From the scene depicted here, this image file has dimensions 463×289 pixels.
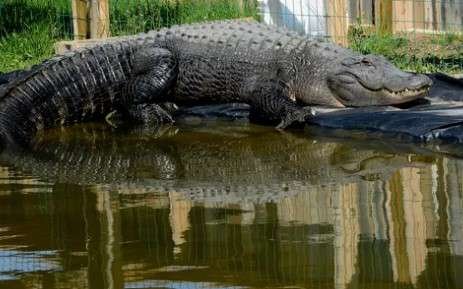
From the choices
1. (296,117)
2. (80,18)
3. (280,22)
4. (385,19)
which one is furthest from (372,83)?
(280,22)

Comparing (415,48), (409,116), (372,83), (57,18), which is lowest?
(409,116)

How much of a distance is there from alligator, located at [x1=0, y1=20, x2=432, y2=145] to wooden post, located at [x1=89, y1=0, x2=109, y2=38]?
1490 mm

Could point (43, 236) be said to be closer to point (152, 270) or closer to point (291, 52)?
point (152, 270)

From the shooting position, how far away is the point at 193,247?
4.08 meters

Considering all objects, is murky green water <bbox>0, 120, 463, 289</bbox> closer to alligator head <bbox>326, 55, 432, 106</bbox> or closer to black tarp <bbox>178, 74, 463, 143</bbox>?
black tarp <bbox>178, 74, 463, 143</bbox>

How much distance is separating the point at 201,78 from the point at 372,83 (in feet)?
4.82

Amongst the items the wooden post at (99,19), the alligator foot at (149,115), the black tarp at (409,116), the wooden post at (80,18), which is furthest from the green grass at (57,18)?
the black tarp at (409,116)

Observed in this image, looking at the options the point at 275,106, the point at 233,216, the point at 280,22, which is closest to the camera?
the point at 233,216

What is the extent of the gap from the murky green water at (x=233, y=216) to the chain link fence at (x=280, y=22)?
3.90 m

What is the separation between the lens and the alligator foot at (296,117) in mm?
7992

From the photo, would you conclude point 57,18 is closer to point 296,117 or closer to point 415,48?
point 415,48

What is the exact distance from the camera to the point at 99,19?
10.7 m

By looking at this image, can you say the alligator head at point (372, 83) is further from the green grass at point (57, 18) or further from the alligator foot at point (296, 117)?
the green grass at point (57, 18)

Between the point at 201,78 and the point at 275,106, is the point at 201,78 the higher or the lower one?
the higher one
